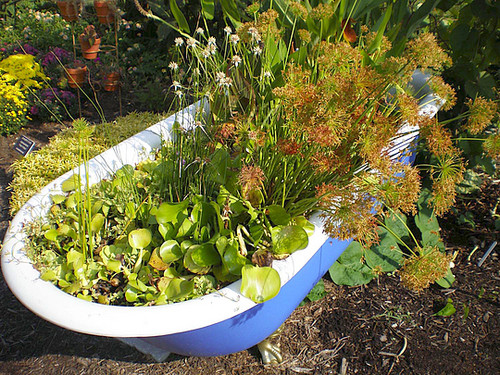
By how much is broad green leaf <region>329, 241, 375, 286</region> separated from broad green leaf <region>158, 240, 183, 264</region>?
2.57 feet

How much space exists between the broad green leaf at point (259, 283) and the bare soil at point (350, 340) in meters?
0.58

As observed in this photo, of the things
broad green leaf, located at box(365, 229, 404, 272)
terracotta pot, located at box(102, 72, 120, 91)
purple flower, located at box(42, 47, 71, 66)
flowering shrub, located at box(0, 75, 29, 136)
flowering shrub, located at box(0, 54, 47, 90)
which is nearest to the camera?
broad green leaf, located at box(365, 229, 404, 272)

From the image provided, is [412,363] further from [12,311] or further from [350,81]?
[12,311]

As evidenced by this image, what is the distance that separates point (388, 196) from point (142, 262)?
799 mm


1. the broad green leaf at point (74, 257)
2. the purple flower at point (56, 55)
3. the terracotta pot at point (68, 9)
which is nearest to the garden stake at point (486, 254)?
A: the broad green leaf at point (74, 257)

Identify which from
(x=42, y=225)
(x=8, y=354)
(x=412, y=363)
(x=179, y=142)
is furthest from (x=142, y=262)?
(x=412, y=363)

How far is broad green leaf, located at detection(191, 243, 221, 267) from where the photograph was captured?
1191 millimetres

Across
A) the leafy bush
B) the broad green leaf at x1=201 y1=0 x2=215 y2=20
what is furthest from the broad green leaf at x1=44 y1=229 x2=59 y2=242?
the broad green leaf at x1=201 y1=0 x2=215 y2=20

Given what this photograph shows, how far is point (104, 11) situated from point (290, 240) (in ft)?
5.76

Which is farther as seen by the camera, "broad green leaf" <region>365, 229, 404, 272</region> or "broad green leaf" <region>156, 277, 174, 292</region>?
"broad green leaf" <region>365, 229, 404, 272</region>

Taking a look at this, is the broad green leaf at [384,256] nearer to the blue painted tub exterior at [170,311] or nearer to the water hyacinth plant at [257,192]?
the blue painted tub exterior at [170,311]

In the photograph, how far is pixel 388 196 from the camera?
101 cm

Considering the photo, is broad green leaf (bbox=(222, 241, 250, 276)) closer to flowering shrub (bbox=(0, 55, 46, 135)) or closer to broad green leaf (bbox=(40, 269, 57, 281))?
broad green leaf (bbox=(40, 269, 57, 281))

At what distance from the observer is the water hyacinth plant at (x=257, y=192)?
1.01 metres
